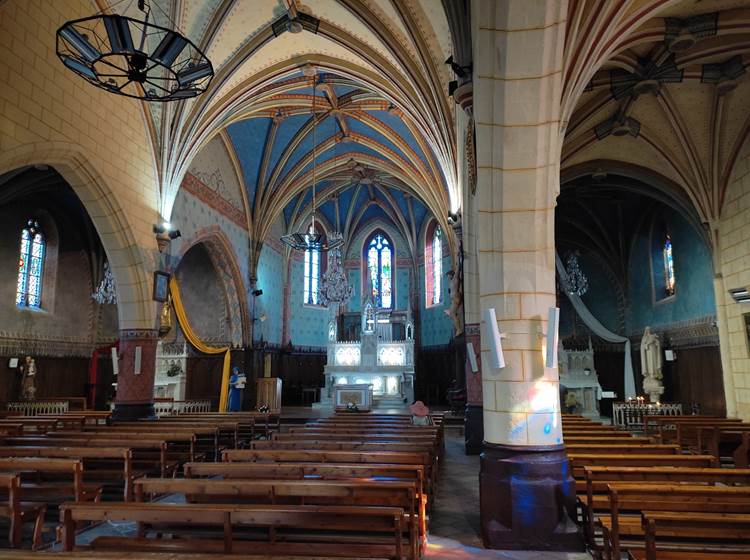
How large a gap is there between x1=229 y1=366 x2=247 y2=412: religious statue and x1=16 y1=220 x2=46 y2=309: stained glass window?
258 inches

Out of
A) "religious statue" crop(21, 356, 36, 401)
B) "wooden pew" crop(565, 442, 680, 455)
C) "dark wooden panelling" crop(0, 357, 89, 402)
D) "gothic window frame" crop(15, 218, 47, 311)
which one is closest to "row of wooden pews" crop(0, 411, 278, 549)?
"wooden pew" crop(565, 442, 680, 455)

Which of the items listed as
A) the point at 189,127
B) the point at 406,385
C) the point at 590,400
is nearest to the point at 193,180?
the point at 189,127

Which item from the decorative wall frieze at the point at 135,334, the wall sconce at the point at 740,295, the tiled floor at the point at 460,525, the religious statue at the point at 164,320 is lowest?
the tiled floor at the point at 460,525

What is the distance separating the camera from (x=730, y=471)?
482cm

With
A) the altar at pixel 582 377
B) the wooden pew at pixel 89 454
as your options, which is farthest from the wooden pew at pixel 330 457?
the altar at pixel 582 377

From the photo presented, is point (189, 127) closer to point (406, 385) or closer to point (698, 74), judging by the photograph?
point (698, 74)

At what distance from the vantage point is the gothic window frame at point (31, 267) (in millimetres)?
16109

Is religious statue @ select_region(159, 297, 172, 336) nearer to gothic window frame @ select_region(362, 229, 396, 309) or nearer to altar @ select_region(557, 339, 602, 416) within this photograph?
altar @ select_region(557, 339, 602, 416)

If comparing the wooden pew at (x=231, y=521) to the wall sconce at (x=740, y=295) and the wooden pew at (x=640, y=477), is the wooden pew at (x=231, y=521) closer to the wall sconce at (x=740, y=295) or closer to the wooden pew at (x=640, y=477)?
the wooden pew at (x=640, y=477)

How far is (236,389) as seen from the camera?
17188mm

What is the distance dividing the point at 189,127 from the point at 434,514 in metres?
11.7

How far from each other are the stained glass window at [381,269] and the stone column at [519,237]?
20947mm

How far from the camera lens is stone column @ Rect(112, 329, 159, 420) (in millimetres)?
12422

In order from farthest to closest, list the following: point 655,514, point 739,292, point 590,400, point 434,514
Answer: point 590,400
point 739,292
point 434,514
point 655,514
